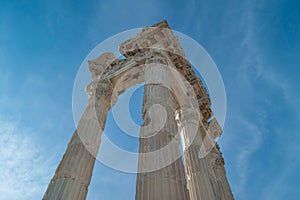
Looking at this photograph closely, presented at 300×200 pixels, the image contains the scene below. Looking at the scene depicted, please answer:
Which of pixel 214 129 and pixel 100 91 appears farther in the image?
pixel 214 129

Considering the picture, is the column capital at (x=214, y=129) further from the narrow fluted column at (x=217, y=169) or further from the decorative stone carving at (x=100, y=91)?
the decorative stone carving at (x=100, y=91)

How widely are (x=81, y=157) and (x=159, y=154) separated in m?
5.63

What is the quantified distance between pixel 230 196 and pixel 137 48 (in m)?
16.5

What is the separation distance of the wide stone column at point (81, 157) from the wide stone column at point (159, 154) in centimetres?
415

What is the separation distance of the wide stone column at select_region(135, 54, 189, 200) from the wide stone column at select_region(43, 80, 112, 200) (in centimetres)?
415

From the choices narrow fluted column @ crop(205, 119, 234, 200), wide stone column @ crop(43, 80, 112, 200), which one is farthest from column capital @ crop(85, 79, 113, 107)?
narrow fluted column @ crop(205, 119, 234, 200)

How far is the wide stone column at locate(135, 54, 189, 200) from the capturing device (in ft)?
32.1

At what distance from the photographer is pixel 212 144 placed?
2197 centimetres

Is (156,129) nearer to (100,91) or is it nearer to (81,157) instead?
(81,157)

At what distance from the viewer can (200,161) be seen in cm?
1458

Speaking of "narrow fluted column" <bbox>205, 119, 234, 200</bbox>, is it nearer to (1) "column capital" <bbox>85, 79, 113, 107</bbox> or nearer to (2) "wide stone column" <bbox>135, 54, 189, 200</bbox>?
(2) "wide stone column" <bbox>135, 54, 189, 200</bbox>

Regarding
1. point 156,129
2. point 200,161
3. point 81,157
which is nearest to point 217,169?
point 200,161

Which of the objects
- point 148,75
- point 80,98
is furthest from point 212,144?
point 80,98

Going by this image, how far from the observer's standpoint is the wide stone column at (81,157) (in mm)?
12430
